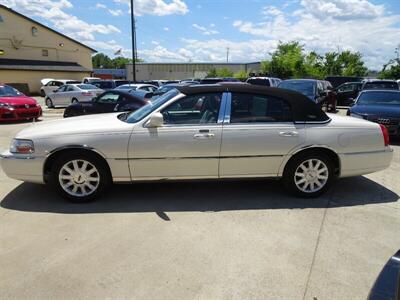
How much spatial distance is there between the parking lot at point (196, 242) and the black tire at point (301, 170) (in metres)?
0.13

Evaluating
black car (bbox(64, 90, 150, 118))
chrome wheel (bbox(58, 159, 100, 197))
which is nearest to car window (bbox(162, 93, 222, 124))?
chrome wheel (bbox(58, 159, 100, 197))

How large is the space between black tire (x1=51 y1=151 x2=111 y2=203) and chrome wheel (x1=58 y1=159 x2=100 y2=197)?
13mm

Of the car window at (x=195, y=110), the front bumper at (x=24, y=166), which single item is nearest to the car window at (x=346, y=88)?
the car window at (x=195, y=110)

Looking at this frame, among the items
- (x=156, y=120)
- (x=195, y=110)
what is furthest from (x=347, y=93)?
(x=156, y=120)

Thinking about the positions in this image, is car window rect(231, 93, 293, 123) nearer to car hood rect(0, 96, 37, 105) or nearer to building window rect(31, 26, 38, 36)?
car hood rect(0, 96, 37, 105)

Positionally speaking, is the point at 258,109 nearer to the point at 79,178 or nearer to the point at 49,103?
the point at 79,178

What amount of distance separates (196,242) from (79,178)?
191 cm

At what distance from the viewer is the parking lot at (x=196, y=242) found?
120 inches

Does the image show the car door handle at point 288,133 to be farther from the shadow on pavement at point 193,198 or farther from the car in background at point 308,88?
the car in background at point 308,88

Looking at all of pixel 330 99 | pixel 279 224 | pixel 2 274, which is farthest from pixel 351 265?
pixel 330 99

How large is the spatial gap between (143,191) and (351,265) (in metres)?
3.01

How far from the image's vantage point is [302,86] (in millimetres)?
13961

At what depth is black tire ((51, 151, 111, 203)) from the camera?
467 centimetres

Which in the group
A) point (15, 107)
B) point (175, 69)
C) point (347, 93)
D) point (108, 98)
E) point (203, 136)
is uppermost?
point (203, 136)
